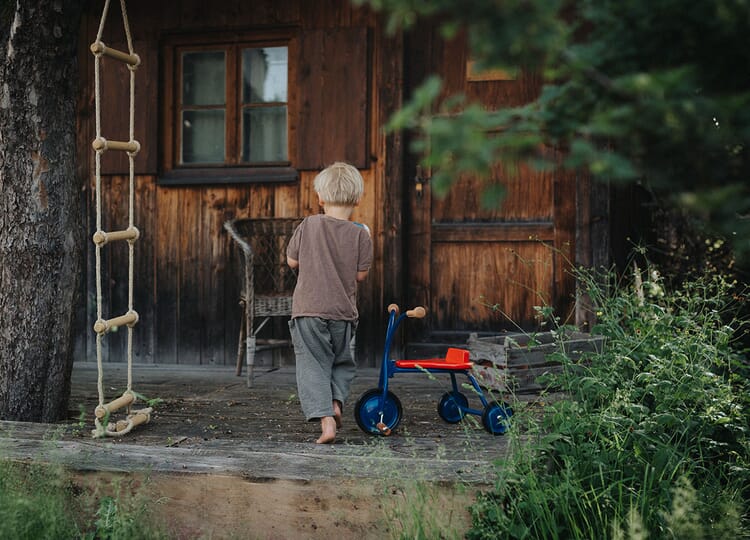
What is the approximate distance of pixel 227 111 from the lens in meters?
5.98

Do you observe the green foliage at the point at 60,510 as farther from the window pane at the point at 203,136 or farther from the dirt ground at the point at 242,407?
the window pane at the point at 203,136

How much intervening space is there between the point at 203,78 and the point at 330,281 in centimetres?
312

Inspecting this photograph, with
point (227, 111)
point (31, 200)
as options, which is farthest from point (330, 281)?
point (227, 111)

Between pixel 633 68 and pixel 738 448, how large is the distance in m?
2.18

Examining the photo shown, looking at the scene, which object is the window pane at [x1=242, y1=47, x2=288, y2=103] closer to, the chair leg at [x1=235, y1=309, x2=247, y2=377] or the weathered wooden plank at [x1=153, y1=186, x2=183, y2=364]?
the weathered wooden plank at [x1=153, y1=186, x2=183, y2=364]

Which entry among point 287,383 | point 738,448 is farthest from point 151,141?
point 738,448

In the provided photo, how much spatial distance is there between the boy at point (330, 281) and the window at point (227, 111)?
2294mm

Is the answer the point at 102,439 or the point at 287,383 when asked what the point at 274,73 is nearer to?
the point at 287,383

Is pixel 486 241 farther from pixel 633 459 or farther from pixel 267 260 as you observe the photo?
pixel 633 459

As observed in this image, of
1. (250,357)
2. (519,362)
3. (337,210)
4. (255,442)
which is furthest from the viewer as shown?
(250,357)

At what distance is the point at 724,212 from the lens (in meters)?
1.13

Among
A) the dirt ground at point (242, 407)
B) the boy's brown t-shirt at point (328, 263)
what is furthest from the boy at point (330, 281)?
the dirt ground at point (242, 407)

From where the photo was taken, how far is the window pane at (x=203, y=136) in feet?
19.8

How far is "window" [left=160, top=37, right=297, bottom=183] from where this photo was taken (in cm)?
592
